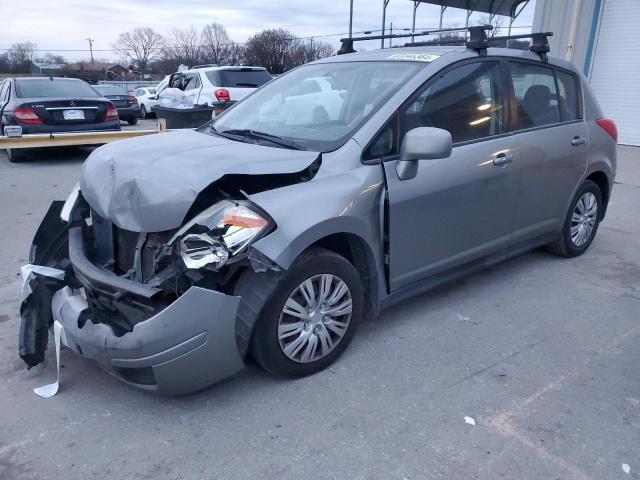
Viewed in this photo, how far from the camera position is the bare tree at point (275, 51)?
1432 inches

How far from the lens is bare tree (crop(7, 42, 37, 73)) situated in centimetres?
5109

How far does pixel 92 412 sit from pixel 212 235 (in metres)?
1.10

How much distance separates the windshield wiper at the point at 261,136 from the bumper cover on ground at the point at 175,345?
3.58 feet

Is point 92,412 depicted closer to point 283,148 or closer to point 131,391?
point 131,391

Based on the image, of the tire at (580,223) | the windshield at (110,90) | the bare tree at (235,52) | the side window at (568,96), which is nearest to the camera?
the side window at (568,96)

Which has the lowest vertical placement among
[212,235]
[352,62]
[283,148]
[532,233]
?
[532,233]

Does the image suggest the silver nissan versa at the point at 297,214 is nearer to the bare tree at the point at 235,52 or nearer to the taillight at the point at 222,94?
the taillight at the point at 222,94

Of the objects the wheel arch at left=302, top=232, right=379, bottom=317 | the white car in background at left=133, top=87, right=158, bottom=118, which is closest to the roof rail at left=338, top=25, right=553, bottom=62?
the wheel arch at left=302, top=232, right=379, bottom=317

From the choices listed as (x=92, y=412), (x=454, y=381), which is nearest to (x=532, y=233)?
(x=454, y=381)

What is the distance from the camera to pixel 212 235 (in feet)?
8.32

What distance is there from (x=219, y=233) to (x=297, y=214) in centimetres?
40

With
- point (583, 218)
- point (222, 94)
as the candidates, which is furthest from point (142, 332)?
point (222, 94)

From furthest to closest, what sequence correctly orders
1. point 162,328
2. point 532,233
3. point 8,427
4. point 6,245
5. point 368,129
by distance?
point 6,245 < point 532,233 < point 368,129 < point 8,427 < point 162,328

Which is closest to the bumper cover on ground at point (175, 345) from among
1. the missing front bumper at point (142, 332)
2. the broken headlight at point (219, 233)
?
the missing front bumper at point (142, 332)
